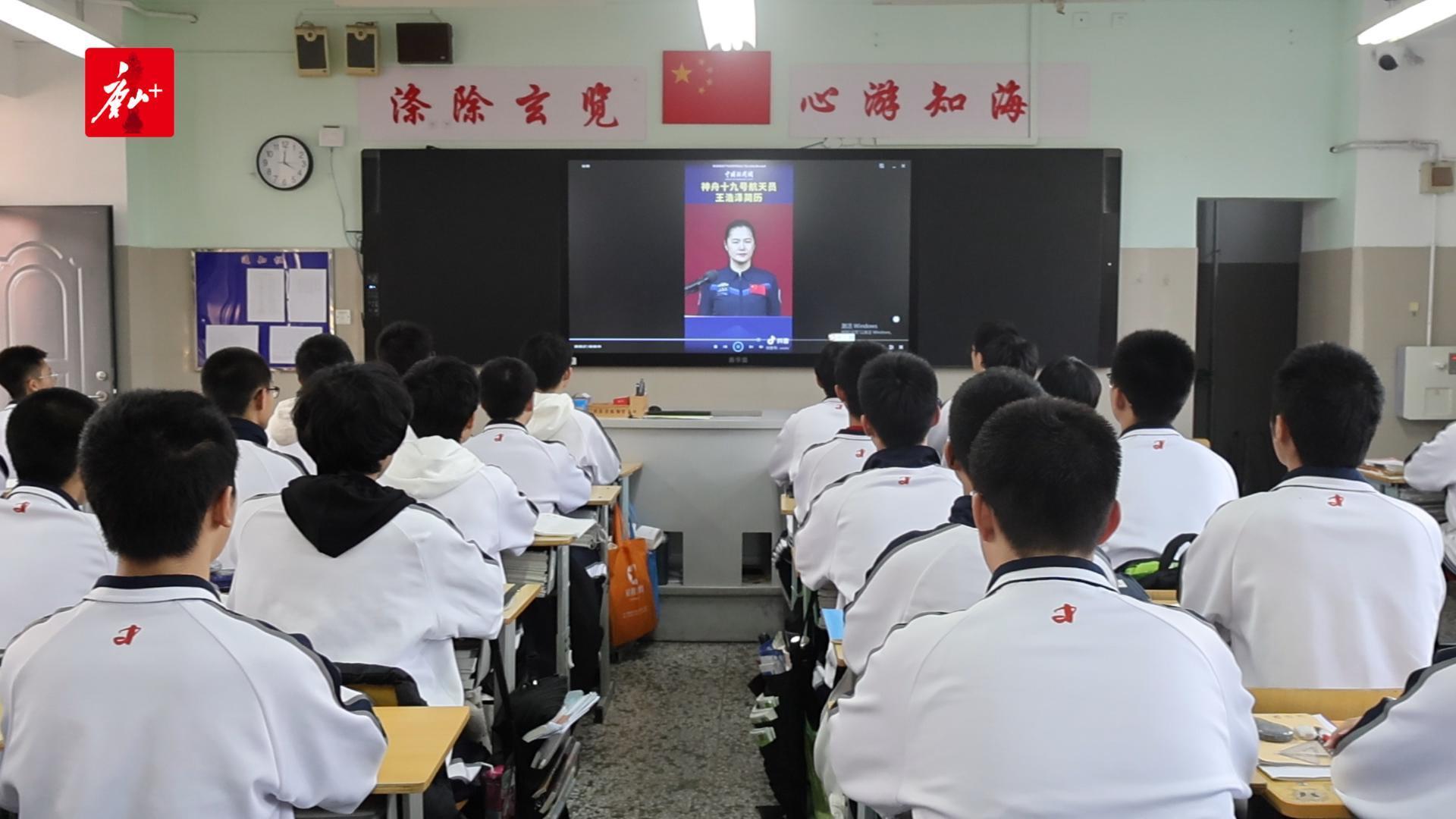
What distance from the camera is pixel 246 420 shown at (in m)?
3.45

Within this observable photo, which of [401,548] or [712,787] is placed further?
[712,787]

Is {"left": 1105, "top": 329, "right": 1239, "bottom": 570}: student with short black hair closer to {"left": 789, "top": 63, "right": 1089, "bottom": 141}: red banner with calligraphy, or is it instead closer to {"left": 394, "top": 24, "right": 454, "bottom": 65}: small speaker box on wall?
{"left": 789, "top": 63, "right": 1089, "bottom": 141}: red banner with calligraphy

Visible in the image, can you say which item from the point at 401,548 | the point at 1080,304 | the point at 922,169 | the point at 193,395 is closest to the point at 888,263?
the point at 922,169

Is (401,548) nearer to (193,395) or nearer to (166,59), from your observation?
(193,395)

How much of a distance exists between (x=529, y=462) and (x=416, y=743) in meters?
2.21

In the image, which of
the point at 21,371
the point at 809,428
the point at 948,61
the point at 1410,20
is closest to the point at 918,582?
the point at 809,428

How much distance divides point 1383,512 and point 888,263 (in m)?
4.48

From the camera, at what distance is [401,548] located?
230cm

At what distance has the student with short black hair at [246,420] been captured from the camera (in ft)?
11.2

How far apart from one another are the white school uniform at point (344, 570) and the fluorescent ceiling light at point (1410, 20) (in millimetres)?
4649

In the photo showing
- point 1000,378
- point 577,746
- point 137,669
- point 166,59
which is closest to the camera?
point 137,669

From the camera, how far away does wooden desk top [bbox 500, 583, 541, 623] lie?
2.81m

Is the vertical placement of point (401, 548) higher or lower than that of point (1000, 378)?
lower

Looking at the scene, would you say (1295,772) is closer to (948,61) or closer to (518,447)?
(518,447)
